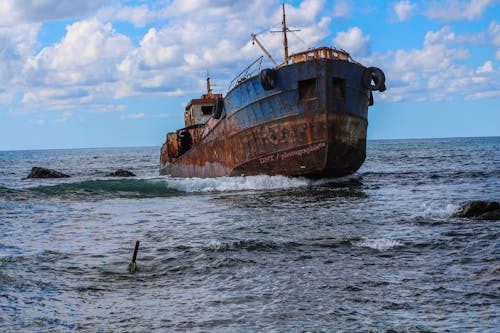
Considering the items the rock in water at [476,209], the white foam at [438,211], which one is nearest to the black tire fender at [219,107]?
the white foam at [438,211]

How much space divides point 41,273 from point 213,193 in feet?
40.7

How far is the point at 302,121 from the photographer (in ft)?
60.6

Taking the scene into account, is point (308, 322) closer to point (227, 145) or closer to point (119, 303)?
point (119, 303)

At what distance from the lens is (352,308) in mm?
5734

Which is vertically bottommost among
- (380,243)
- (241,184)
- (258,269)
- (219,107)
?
(258,269)

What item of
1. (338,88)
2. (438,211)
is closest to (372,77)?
(338,88)

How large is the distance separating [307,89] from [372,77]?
9.46 ft

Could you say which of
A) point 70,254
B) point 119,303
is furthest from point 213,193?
point 119,303

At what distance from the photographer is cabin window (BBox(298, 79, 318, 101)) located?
1834 cm

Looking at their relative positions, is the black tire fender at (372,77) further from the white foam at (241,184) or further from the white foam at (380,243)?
the white foam at (380,243)

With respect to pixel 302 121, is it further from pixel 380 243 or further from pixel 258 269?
pixel 258 269

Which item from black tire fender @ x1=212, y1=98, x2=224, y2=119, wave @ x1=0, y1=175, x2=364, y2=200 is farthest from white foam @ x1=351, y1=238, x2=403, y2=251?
black tire fender @ x1=212, y1=98, x2=224, y2=119

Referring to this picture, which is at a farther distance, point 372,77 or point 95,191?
point 95,191

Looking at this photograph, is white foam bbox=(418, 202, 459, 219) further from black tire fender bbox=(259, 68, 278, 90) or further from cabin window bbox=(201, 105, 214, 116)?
cabin window bbox=(201, 105, 214, 116)
